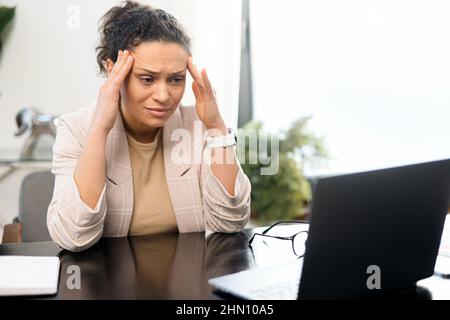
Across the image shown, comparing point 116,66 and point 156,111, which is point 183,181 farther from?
point 116,66

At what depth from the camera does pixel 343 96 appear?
3.63 meters

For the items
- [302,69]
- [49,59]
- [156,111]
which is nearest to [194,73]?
[156,111]

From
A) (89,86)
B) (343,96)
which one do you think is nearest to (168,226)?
(89,86)

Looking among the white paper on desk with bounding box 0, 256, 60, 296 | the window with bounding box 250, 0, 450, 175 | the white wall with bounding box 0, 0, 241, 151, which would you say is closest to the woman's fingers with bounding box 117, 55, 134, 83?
the white paper on desk with bounding box 0, 256, 60, 296

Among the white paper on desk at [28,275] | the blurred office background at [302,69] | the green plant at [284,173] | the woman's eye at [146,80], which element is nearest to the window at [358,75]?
the blurred office background at [302,69]

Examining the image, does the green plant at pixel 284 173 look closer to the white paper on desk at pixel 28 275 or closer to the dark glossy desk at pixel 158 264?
the dark glossy desk at pixel 158 264

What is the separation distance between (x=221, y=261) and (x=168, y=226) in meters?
0.42

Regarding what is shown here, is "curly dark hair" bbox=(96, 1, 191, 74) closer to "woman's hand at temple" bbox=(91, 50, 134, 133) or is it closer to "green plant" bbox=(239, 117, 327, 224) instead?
"woman's hand at temple" bbox=(91, 50, 134, 133)

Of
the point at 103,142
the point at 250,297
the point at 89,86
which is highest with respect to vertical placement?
the point at 89,86

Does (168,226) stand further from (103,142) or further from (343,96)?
(343,96)

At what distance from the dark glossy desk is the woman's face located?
34 cm

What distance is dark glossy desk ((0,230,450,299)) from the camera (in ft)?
3.84

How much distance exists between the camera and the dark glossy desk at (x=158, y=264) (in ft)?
3.84

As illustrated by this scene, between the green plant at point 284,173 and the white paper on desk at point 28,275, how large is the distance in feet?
7.45
